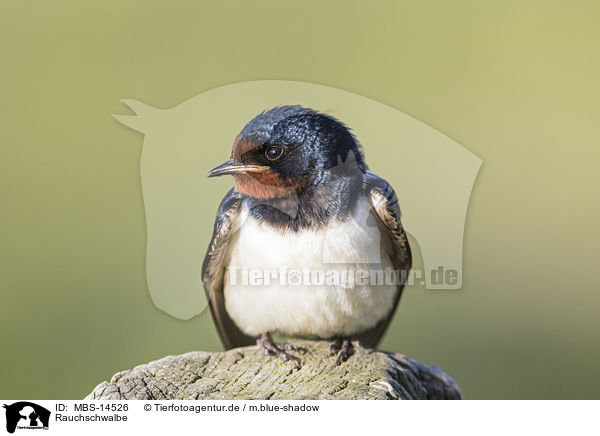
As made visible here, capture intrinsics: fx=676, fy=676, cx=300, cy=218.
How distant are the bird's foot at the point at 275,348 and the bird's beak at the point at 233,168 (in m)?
0.78

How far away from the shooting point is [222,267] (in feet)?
9.43

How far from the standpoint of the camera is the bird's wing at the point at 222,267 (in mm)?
2695

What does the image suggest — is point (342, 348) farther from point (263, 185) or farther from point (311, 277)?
point (263, 185)

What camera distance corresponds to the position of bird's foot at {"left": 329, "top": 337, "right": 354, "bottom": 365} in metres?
2.76

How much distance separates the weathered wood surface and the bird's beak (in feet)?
2.37

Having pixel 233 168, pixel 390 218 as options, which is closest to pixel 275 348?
pixel 390 218

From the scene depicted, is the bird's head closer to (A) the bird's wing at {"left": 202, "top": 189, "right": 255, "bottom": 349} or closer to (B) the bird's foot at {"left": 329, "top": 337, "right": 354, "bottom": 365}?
(A) the bird's wing at {"left": 202, "top": 189, "right": 255, "bottom": 349}

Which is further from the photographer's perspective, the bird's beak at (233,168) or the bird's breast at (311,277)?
the bird's breast at (311,277)
